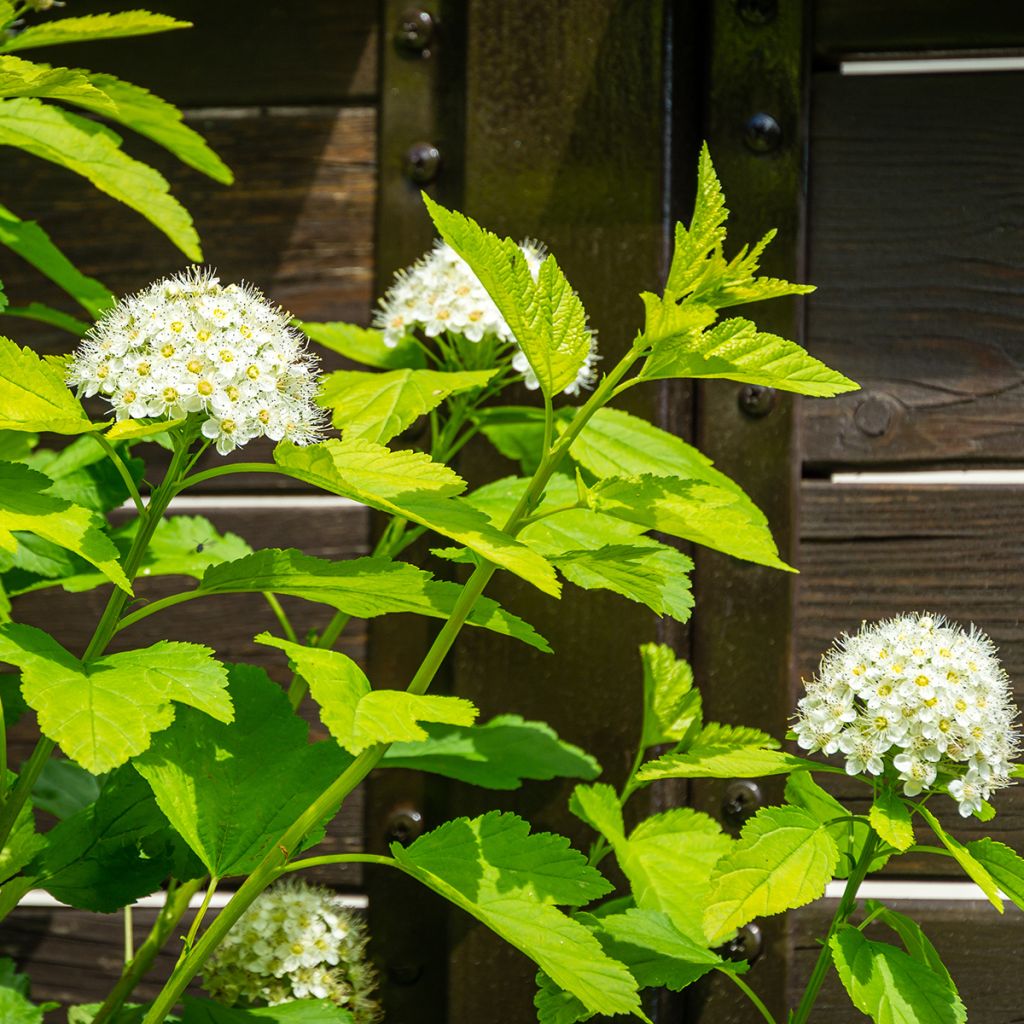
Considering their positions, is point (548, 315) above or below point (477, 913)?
above

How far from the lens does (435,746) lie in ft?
3.66

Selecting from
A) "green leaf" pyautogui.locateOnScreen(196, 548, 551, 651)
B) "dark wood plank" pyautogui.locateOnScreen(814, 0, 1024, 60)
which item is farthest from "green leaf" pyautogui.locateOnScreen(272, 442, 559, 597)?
"dark wood plank" pyautogui.locateOnScreen(814, 0, 1024, 60)

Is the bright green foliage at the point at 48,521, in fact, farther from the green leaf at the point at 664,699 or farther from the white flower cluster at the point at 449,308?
the green leaf at the point at 664,699

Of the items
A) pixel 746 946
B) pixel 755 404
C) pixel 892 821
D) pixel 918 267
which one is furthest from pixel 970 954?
pixel 918 267

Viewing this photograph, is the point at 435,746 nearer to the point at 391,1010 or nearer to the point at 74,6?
the point at 391,1010

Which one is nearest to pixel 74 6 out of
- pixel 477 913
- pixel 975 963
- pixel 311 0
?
pixel 311 0

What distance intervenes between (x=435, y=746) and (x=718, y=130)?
755 millimetres

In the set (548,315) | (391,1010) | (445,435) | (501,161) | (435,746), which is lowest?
(391,1010)

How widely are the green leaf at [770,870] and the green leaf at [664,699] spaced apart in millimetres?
244

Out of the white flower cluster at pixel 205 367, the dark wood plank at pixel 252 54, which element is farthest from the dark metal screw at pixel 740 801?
the dark wood plank at pixel 252 54

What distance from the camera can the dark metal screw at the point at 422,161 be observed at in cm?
135

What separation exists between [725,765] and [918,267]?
71 centimetres

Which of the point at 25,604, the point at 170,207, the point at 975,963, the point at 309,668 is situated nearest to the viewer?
the point at 309,668

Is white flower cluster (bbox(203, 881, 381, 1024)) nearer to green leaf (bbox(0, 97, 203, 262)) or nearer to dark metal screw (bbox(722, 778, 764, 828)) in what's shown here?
dark metal screw (bbox(722, 778, 764, 828))
